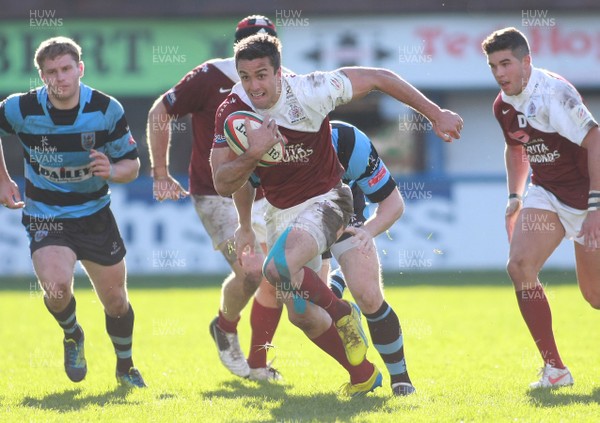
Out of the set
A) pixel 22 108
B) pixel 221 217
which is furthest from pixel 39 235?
pixel 221 217

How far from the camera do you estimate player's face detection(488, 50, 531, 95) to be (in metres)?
6.57

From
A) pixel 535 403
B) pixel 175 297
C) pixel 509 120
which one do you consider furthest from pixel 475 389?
pixel 175 297

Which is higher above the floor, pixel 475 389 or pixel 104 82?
pixel 104 82

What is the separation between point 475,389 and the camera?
6422 mm

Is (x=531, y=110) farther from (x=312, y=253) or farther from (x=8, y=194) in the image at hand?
(x=8, y=194)

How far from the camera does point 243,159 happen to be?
551 centimetres

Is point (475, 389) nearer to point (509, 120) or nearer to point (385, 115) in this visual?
point (509, 120)

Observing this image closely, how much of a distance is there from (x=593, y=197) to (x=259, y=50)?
2.29m

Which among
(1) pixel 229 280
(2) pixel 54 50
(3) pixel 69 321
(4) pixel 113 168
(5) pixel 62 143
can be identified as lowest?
(3) pixel 69 321

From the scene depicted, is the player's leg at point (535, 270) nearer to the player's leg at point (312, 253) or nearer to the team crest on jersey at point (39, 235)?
the player's leg at point (312, 253)

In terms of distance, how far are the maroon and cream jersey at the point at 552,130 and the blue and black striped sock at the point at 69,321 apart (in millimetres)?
3127

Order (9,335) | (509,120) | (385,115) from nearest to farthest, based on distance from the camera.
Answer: (509,120)
(9,335)
(385,115)

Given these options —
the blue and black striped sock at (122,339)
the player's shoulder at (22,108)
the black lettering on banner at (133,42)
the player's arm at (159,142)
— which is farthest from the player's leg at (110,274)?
the black lettering on banner at (133,42)

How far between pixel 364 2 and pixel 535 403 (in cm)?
1241
